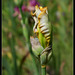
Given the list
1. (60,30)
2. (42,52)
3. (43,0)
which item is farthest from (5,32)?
(42,52)

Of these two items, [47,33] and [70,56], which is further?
[70,56]

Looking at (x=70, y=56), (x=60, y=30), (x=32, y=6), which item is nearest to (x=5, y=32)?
(x=32, y=6)

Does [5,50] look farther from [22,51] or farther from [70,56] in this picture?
[70,56]

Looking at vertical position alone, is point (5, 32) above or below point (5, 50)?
above

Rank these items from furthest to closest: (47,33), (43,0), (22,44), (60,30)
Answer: (22,44) → (60,30) → (43,0) → (47,33)

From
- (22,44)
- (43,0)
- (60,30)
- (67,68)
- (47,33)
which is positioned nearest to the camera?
(47,33)

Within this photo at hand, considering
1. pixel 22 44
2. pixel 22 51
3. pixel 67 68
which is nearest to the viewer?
pixel 67 68

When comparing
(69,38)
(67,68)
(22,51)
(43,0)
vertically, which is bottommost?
(67,68)

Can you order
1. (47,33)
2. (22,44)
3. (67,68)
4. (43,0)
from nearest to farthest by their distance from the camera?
(47,33)
(43,0)
(67,68)
(22,44)

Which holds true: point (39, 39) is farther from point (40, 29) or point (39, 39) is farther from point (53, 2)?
point (53, 2)
